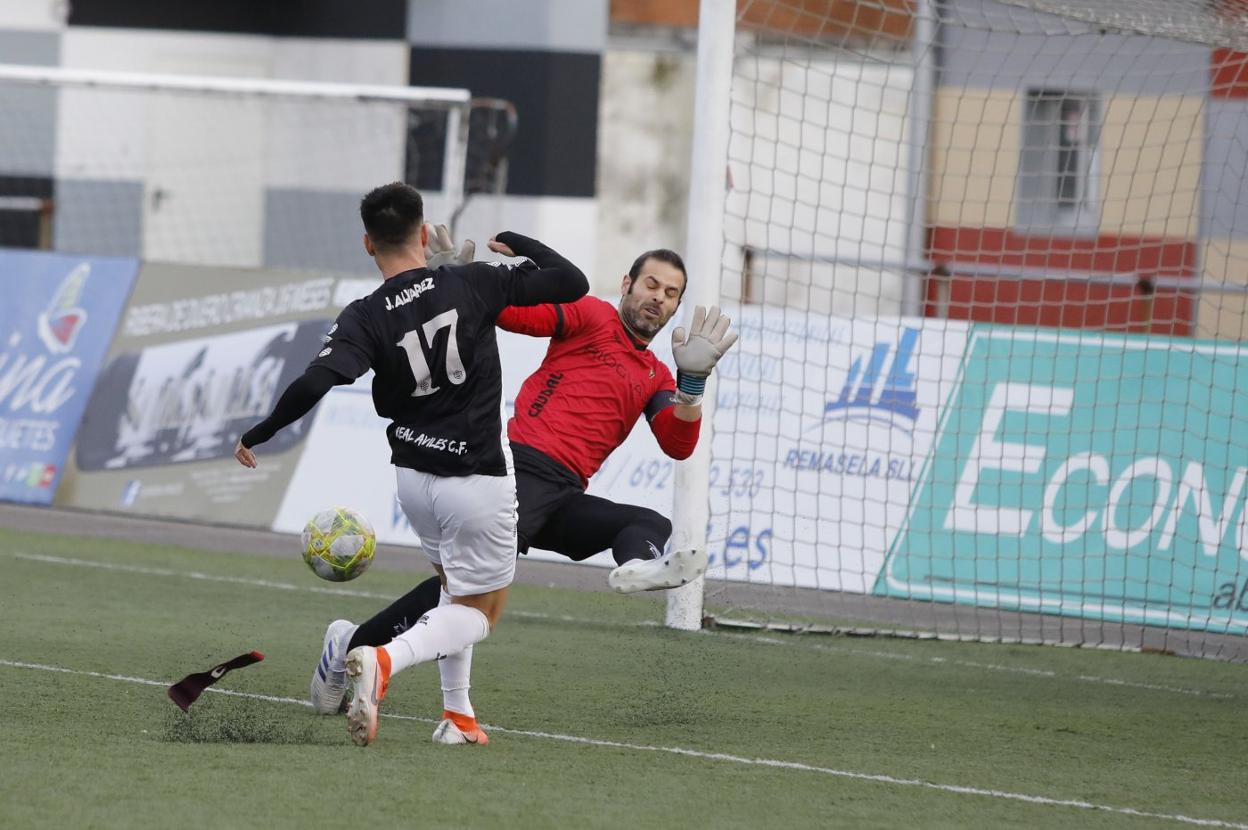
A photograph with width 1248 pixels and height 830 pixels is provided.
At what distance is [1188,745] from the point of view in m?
7.22

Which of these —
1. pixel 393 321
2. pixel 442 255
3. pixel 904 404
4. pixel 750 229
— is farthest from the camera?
pixel 750 229

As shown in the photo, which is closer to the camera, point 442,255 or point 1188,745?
point 442,255

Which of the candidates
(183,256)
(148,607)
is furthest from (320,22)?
(148,607)

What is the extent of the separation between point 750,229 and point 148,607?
9224mm

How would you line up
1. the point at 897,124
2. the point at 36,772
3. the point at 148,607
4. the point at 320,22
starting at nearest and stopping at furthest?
the point at 36,772 < the point at 148,607 < the point at 897,124 < the point at 320,22

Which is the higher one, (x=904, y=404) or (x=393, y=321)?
→ (x=393, y=321)

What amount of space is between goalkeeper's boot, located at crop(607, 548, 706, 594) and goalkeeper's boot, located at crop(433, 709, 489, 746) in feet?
A: 2.24

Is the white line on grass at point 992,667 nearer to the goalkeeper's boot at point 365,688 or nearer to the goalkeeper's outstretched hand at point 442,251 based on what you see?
the goalkeeper's outstretched hand at point 442,251

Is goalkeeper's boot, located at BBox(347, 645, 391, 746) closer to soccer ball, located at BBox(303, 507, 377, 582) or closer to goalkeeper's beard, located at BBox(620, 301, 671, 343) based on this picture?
soccer ball, located at BBox(303, 507, 377, 582)

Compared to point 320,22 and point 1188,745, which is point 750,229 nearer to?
point 320,22

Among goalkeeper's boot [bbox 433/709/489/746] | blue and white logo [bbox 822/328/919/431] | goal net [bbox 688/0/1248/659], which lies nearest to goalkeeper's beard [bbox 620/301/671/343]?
goalkeeper's boot [bbox 433/709/489/746]

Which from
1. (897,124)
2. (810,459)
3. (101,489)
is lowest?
(101,489)

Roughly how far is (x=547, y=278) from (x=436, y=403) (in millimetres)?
572

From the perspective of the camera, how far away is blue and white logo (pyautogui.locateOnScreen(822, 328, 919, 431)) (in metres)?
12.0
